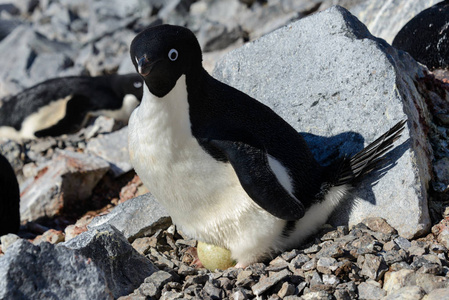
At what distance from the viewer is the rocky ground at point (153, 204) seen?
2.23 m

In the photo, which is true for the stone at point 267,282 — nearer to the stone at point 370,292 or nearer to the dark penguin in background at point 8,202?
the stone at point 370,292

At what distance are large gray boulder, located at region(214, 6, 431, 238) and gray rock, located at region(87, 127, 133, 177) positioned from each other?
196 cm

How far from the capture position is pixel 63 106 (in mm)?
6984

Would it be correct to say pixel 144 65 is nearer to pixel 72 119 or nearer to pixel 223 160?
pixel 223 160

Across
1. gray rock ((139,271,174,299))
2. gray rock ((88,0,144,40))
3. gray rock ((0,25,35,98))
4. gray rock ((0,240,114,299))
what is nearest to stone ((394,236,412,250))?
gray rock ((139,271,174,299))

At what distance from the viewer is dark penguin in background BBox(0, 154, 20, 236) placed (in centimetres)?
438

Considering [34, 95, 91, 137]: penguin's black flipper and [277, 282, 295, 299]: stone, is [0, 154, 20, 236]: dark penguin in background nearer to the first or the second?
[34, 95, 91, 137]: penguin's black flipper

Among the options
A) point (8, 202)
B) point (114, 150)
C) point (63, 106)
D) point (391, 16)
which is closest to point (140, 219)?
point (8, 202)

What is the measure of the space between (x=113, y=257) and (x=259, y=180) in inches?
26.8

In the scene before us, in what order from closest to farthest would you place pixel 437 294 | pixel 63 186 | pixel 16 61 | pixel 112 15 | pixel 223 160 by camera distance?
pixel 437 294 < pixel 223 160 < pixel 63 186 < pixel 16 61 < pixel 112 15

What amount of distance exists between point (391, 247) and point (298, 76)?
3.82ft

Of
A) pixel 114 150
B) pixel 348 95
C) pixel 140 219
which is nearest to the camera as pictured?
pixel 348 95

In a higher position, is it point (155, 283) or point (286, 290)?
point (286, 290)

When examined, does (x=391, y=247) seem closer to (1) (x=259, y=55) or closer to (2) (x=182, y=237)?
(2) (x=182, y=237)
